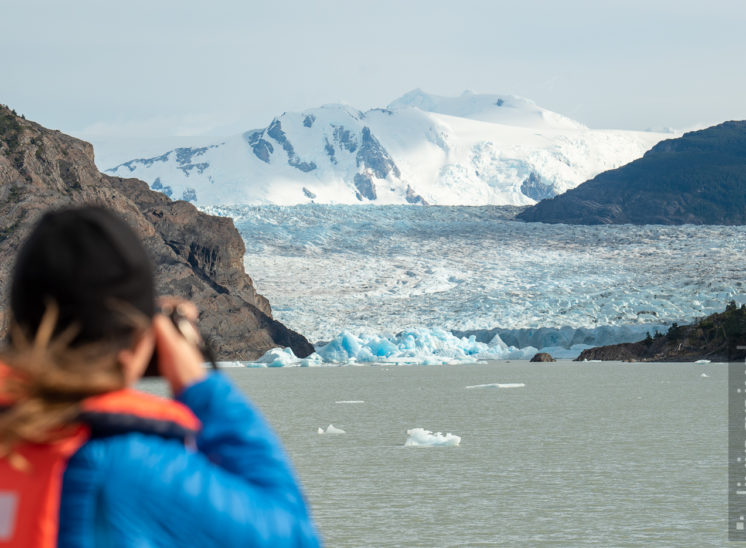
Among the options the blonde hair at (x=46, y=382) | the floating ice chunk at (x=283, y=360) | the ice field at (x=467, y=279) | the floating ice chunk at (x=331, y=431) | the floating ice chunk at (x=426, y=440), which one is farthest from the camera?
the ice field at (x=467, y=279)

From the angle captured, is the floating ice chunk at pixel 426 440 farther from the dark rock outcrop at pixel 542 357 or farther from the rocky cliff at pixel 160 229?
the dark rock outcrop at pixel 542 357

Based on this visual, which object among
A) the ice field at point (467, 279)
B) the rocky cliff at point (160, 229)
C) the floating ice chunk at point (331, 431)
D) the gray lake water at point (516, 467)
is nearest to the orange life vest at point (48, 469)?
the gray lake water at point (516, 467)

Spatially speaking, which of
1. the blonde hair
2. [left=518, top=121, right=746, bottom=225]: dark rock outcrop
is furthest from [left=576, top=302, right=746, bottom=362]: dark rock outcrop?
[left=518, top=121, right=746, bottom=225]: dark rock outcrop

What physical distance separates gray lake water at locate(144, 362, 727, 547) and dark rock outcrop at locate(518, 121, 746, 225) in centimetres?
12779

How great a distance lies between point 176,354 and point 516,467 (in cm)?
2200

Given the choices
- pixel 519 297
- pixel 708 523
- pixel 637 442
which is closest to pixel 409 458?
pixel 637 442

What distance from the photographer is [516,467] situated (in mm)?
22750

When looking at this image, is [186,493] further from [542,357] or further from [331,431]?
[542,357]

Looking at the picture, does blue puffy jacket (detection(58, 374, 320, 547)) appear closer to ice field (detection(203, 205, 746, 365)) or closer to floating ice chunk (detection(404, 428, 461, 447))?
floating ice chunk (detection(404, 428, 461, 447))

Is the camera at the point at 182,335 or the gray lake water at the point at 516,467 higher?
the camera at the point at 182,335

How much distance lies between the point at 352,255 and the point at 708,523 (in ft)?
311

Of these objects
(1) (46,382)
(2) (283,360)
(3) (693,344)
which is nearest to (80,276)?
(1) (46,382)

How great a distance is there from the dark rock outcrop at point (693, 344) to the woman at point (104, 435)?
249 feet

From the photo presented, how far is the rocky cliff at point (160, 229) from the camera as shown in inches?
3056
